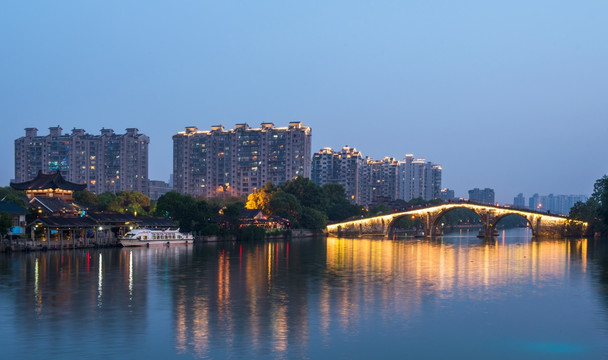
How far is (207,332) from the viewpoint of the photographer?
76.2 ft

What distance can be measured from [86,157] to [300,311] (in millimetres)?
159884

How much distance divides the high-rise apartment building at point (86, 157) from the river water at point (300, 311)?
13154 cm

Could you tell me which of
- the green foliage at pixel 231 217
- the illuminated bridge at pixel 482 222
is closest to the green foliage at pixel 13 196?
the green foliage at pixel 231 217

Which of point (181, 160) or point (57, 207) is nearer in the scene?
point (57, 207)

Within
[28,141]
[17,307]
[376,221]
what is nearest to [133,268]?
[17,307]

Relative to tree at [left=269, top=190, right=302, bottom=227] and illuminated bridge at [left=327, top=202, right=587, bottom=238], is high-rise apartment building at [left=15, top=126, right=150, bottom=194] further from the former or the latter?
illuminated bridge at [left=327, top=202, right=587, bottom=238]

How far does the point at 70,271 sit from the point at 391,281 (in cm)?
2105

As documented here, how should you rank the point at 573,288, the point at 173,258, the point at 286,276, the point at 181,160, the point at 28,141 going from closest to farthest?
the point at 573,288 < the point at 286,276 < the point at 173,258 < the point at 28,141 < the point at 181,160

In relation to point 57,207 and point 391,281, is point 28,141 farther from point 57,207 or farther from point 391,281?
point 391,281

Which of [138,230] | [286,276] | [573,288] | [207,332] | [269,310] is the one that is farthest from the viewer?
[138,230]

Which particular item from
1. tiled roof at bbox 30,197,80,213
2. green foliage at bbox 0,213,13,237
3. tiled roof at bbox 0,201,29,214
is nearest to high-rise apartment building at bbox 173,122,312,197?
tiled roof at bbox 30,197,80,213

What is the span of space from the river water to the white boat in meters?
20.7

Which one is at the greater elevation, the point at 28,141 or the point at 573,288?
the point at 28,141

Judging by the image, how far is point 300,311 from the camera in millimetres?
28062
